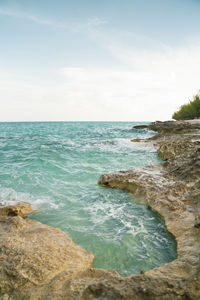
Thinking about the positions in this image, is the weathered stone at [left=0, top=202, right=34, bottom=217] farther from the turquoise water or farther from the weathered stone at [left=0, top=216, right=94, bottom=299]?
the weathered stone at [left=0, top=216, right=94, bottom=299]

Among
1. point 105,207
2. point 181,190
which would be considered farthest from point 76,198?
point 181,190

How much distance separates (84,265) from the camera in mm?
2287

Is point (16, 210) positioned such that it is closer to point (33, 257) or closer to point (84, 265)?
point (33, 257)

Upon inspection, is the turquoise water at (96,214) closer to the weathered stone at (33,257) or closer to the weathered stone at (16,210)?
the weathered stone at (16,210)

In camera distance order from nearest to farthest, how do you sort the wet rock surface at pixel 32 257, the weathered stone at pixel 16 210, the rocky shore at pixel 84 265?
the rocky shore at pixel 84 265 < the wet rock surface at pixel 32 257 < the weathered stone at pixel 16 210

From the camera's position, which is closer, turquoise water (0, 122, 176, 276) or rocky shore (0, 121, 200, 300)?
rocky shore (0, 121, 200, 300)

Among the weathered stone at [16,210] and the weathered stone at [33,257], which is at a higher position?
the weathered stone at [33,257]

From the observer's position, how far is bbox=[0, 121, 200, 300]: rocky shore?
1461 millimetres

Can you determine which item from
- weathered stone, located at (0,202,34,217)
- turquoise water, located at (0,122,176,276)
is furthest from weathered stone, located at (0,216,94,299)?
weathered stone, located at (0,202,34,217)

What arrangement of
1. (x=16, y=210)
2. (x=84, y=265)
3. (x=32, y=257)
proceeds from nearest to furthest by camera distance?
1. (x=32, y=257)
2. (x=84, y=265)
3. (x=16, y=210)

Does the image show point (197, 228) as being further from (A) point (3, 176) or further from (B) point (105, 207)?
(A) point (3, 176)

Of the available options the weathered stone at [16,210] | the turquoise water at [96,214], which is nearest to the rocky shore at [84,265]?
the weathered stone at [16,210]

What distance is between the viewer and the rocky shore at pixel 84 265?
1.46 meters

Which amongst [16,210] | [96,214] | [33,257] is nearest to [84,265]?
[33,257]
